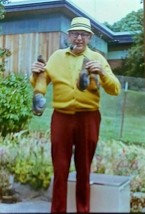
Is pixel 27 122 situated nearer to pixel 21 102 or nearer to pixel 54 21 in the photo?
pixel 21 102

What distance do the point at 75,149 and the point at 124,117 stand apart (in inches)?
52.2

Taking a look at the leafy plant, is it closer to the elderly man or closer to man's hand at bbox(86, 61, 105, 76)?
the elderly man

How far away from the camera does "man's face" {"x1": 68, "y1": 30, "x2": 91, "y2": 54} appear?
268cm

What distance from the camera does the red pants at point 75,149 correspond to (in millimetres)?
2621

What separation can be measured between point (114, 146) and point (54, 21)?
4.15 ft

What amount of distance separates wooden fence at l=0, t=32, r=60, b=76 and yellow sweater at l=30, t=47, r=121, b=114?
3.91 ft

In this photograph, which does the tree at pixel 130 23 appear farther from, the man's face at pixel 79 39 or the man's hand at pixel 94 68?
the man's hand at pixel 94 68

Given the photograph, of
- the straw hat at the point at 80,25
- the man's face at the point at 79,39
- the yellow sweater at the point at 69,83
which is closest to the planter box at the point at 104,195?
the yellow sweater at the point at 69,83

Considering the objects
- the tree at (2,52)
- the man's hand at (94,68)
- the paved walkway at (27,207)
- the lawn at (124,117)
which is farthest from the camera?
the tree at (2,52)

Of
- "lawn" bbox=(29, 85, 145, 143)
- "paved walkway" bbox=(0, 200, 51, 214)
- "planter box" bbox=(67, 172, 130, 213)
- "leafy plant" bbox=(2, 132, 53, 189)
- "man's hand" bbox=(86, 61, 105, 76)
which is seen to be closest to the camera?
"man's hand" bbox=(86, 61, 105, 76)

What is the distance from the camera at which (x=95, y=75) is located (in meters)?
2.62

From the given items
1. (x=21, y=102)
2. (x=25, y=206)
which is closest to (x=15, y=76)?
(x=21, y=102)

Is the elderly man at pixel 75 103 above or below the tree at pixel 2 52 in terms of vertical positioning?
below

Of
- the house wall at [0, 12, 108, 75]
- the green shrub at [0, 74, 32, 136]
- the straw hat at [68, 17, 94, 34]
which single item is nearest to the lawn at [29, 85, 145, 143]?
the green shrub at [0, 74, 32, 136]
